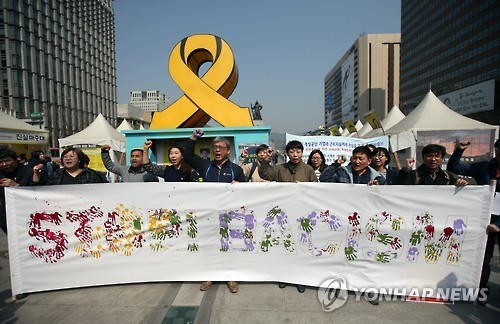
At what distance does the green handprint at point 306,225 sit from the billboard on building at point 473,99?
42433 millimetres

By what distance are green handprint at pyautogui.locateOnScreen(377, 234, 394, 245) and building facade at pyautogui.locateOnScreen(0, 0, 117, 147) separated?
3052 cm

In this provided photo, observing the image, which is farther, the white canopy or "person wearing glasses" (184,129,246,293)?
the white canopy

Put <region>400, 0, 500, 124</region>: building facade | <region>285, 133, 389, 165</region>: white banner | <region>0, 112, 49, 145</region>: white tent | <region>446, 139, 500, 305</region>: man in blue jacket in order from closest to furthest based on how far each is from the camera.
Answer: <region>446, 139, 500, 305</region>: man in blue jacket → <region>285, 133, 389, 165</region>: white banner → <region>0, 112, 49, 145</region>: white tent → <region>400, 0, 500, 124</region>: building facade

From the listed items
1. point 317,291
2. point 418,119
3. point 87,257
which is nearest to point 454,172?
point 317,291

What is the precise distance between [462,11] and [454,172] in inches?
2706

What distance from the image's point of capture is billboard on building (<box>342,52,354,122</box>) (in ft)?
355

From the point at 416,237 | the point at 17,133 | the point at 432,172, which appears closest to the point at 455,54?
the point at 432,172

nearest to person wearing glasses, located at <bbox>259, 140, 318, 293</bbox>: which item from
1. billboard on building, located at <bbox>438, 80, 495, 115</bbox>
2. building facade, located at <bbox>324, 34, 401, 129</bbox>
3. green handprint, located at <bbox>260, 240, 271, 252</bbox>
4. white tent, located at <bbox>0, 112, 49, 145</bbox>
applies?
green handprint, located at <bbox>260, 240, 271, 252</bbox>

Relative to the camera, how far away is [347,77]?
115250mm

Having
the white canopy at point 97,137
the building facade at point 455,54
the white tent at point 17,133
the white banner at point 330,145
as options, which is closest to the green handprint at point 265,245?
the white banner at point 330,145

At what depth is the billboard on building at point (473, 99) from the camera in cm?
3551

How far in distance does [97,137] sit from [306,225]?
35.8ft

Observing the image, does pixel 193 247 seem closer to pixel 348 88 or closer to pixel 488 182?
pixel 488 182

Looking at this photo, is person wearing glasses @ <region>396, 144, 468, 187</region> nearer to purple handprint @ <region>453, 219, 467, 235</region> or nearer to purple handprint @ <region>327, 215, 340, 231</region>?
purple handprint @ <region>453, 219, 467, 235</region>
